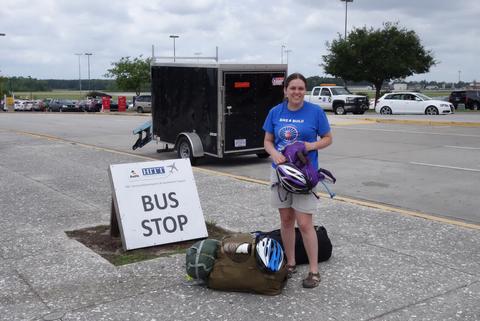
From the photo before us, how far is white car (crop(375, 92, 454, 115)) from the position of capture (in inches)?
1246

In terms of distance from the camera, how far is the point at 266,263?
442 cm

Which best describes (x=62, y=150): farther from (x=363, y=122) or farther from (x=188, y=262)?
(x=363, y=122)

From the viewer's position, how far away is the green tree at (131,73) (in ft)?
220

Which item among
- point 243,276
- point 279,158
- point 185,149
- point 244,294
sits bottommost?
point 244,294

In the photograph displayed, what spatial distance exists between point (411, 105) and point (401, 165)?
72.0 feet

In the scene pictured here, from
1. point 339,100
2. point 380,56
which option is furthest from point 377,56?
point 339,100

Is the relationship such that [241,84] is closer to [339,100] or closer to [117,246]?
[117,246]

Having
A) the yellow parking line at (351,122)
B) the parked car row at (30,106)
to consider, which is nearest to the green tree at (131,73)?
the parked car row at (30,106)

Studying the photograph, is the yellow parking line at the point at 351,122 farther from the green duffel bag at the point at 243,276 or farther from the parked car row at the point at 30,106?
the parked car row at the point at 30,106

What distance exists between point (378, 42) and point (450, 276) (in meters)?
44.0

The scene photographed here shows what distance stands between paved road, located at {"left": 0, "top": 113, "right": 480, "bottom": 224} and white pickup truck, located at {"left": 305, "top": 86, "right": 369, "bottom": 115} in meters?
13.5

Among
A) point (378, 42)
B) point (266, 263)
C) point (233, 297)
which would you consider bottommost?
point (233, 297)

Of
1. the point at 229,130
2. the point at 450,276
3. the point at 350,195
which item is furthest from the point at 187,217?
the point at 229,130

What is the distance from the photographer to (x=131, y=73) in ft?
222
